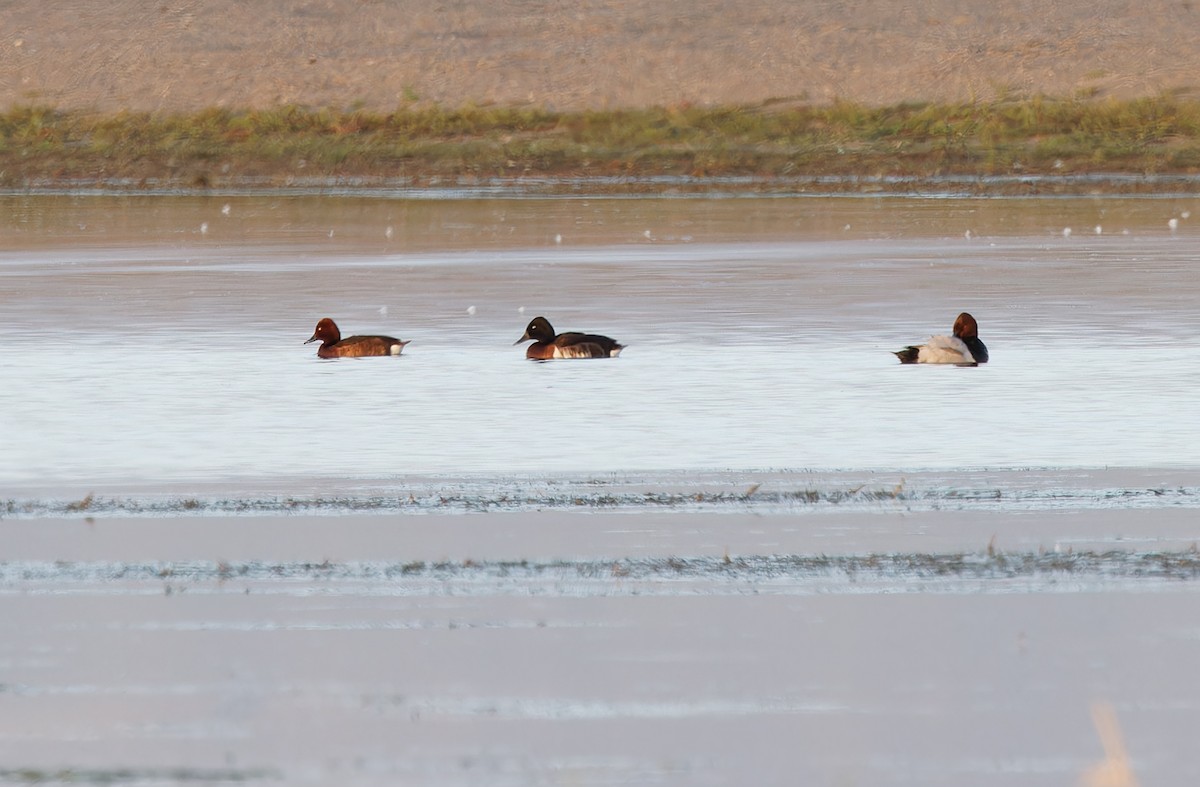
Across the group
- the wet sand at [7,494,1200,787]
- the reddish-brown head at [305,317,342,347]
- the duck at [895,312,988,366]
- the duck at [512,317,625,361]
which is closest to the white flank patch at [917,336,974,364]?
the duck at [895,312,988,366]

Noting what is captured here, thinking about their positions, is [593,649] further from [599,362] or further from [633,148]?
[633,148]

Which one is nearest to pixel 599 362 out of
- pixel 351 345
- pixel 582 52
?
pixel 351 345

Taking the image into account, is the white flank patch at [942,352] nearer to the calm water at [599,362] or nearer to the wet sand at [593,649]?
the calm water at [599,362]

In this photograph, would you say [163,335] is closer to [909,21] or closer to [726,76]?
[726,76]

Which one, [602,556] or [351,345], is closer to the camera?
[602,556]

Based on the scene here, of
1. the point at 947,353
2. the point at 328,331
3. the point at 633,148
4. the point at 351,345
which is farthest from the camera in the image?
the point at 633,148

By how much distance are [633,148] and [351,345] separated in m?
28.8

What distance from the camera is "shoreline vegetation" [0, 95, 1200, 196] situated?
118ft

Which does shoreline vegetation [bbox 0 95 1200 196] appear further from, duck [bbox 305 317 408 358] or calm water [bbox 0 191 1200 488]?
duck [bbox 305 317 408 358]

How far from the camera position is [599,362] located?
11672 millimetres

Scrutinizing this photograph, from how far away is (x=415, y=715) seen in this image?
4.41m

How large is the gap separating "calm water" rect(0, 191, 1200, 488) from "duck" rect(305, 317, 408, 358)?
0.39 feet

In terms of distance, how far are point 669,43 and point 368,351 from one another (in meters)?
49.7

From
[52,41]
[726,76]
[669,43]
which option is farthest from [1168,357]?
[52,41]
